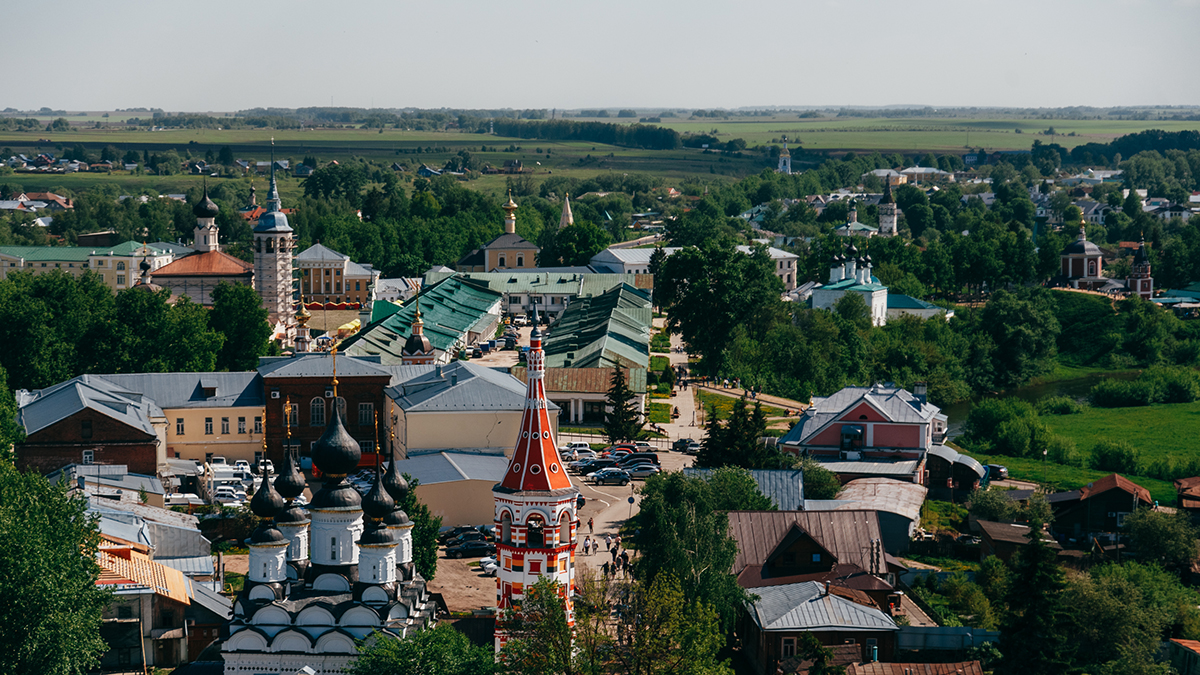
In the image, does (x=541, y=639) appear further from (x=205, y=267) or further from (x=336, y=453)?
(x=205, y=267)

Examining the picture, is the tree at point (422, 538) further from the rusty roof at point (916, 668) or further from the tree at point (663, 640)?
the rusty roof at point (916, 668)

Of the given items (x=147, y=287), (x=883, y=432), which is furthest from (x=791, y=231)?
(x=883, y=432)

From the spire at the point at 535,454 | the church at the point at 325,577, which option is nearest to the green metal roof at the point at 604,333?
the church at the point at 325,577

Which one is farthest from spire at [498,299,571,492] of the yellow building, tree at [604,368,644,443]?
the yellow building

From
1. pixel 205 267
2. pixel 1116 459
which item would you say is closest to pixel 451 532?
pixel 1116 459

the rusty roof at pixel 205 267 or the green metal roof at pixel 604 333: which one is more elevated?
the rusty roof at pixel 205 267

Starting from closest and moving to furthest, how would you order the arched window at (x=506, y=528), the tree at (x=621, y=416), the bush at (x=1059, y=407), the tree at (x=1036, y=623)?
1. the arched window at (x=506, y=528)
2. the tree at (x=1036, y=623)
3. the tree at (x=621, y=416)
4. the bush at (x=1059, y=407)

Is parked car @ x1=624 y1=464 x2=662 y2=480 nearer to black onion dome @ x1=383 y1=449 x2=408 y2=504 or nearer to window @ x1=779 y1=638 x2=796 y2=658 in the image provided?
window @ x1=779 y1=638 x2=796 y2=658

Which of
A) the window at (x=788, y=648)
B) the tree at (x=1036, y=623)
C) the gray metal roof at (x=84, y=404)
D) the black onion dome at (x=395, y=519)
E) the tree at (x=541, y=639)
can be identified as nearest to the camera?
the tree at (x=541, y=639)
